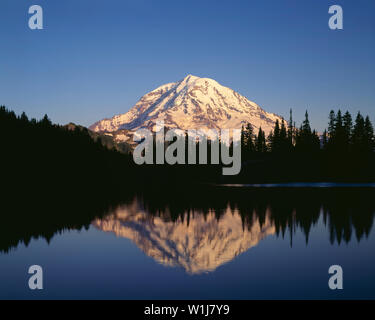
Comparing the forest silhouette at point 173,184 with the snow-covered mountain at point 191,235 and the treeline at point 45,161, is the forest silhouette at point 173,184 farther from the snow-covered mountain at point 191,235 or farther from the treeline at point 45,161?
the snow-covered mountain at point 191,235

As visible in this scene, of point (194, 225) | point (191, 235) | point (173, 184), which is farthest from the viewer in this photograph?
point (173, 184)

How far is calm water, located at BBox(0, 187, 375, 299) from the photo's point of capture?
21.0 meters

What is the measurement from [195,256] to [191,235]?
827cm

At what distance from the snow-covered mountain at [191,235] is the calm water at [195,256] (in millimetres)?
75

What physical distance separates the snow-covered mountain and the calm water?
7cm

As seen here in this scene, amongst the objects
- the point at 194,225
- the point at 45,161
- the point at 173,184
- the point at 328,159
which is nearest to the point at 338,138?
the point at 328,159

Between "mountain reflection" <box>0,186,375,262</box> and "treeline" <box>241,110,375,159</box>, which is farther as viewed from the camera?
"treeline" <box>241,110,375,159</box>

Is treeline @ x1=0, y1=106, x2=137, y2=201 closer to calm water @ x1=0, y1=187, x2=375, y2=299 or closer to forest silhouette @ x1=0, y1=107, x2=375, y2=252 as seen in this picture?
forest silhouette @ x1=0, y1=107, x2=375, y2=252

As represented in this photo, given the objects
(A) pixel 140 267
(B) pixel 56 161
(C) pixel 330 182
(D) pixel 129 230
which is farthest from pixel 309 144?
(A) pixel 140 267

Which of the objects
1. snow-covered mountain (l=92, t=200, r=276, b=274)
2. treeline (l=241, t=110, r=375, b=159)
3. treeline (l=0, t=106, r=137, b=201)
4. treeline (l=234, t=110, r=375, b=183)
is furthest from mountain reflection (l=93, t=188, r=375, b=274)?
treeline (l=241, t=110, r=375, b=159)

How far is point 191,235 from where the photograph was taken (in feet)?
121

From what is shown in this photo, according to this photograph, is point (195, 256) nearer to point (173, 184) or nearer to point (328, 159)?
point (173, 184)
